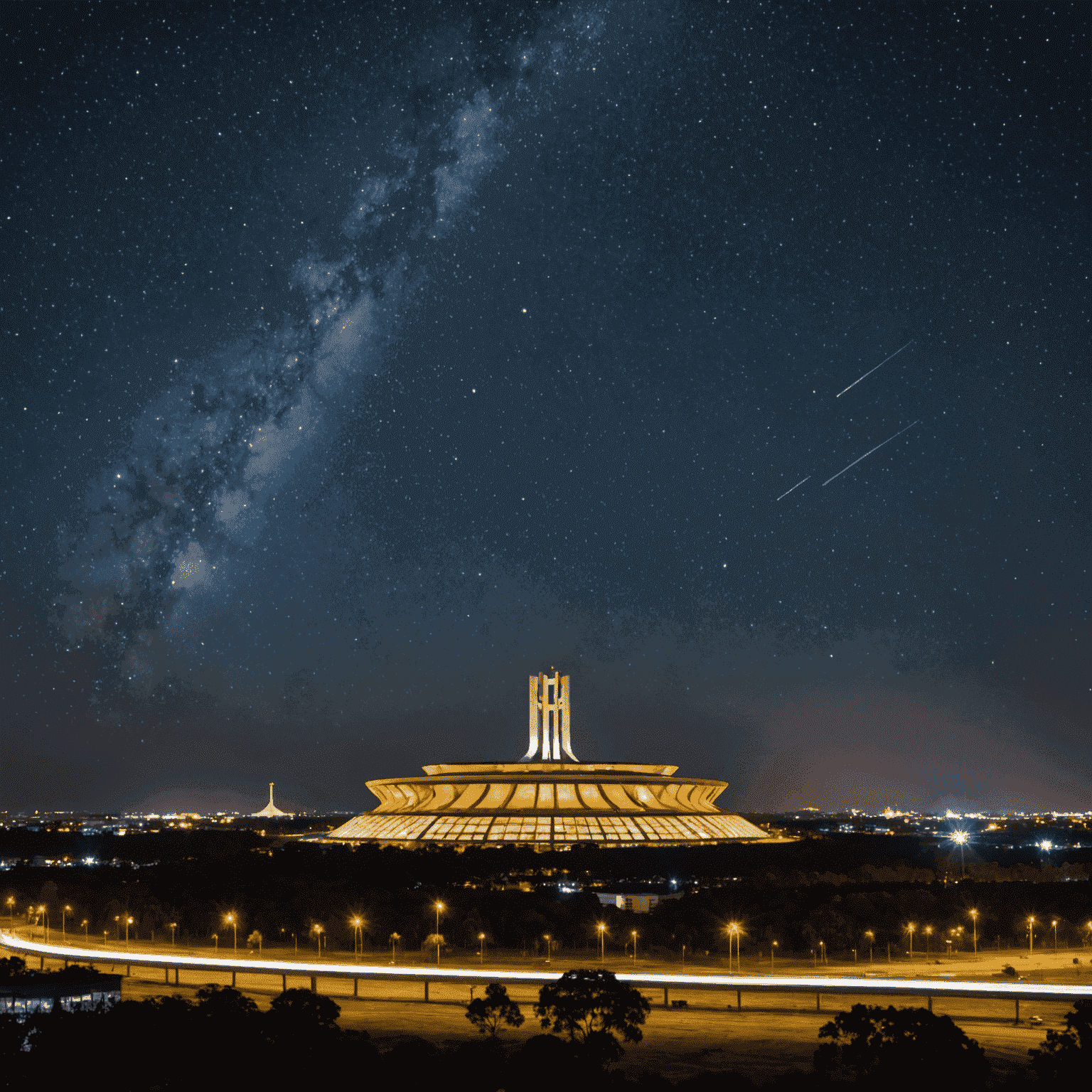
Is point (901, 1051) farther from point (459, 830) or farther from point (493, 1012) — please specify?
point (459, 830)

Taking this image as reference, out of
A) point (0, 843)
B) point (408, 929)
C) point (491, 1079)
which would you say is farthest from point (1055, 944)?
point (0, 843)

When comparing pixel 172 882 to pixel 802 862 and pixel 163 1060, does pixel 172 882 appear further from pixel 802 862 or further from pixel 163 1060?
pixel 163 1060

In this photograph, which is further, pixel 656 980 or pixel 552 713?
pixel 552 713

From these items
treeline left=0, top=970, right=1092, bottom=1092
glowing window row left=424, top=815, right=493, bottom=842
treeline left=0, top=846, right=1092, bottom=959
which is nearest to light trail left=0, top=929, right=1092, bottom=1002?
treeline left=0, top=846, right=1092, bottom=959

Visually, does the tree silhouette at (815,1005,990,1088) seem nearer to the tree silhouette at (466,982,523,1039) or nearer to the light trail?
the tree silhouette at (466,982,523,1039)

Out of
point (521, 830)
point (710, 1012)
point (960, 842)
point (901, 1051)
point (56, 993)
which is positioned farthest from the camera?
point (960, 842)

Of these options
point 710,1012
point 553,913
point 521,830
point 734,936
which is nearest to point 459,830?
point 521,830
